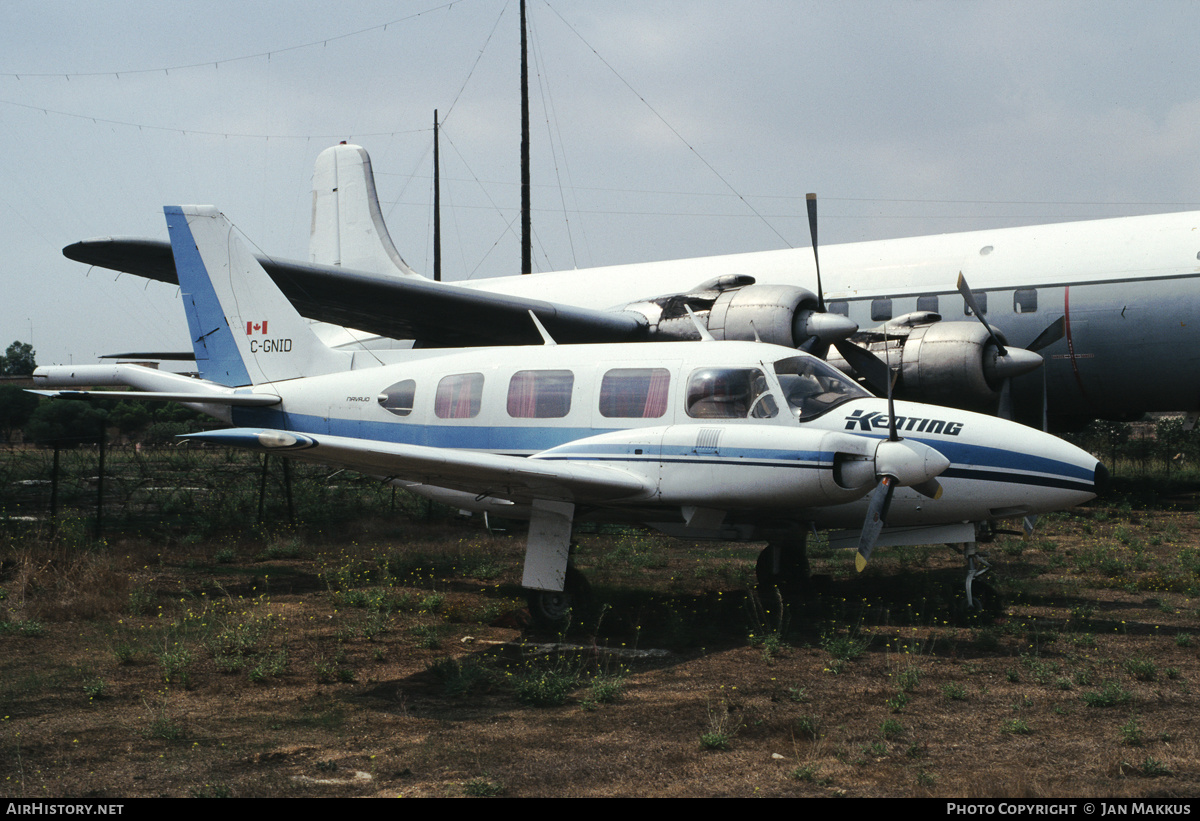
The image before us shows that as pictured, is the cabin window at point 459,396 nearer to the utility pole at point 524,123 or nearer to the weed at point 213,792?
the weed at point 213,792

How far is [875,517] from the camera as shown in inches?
348

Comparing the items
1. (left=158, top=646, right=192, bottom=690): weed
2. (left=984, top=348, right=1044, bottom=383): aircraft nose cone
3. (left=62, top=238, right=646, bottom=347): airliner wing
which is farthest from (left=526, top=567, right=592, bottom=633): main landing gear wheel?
(left=984, top=348, right=1044, bottom=383): aircraft nose cone

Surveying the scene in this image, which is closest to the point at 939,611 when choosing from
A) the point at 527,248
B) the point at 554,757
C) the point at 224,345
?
the point at 554,757

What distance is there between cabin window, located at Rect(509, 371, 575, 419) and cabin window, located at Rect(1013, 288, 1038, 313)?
903 cm

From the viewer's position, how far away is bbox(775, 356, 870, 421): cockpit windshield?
31.2ft

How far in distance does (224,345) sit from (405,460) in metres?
6.00

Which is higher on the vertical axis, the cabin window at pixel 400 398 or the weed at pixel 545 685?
the cabin window at pixel 400 398

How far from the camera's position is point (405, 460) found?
837cm

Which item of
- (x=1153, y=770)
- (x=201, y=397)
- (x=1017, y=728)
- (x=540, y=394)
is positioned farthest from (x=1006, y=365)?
(x=201, y=397)

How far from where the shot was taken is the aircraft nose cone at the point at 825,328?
13594 millimetres

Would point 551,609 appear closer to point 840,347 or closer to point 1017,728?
point 1017,728

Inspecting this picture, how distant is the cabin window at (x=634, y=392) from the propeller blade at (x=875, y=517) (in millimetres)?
2360

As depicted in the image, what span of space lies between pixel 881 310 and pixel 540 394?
8.37 meters

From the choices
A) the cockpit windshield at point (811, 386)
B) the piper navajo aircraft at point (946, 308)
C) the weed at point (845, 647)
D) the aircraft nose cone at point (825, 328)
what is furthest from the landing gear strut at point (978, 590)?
the aircraft nose cone at point (825, 328)
